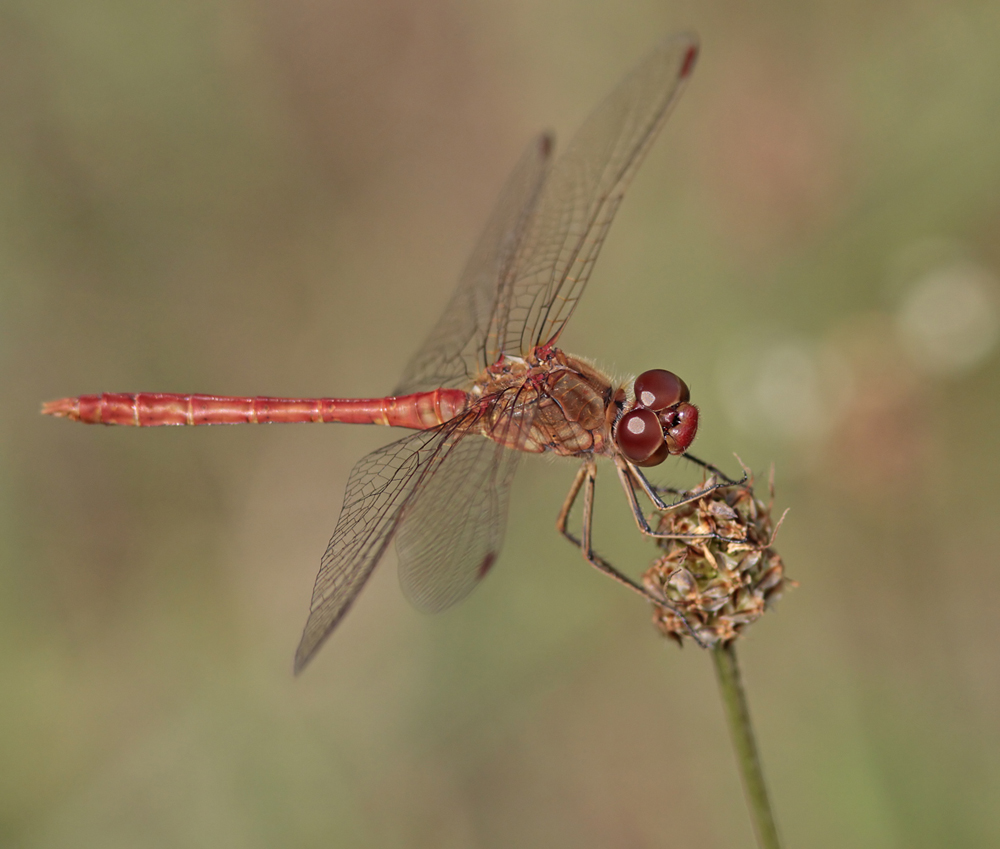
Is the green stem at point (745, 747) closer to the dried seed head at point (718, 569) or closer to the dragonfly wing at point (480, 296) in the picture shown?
the dried seed head at point (718, 569)

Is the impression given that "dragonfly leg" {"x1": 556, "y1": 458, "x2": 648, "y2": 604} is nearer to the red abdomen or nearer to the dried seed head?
the dried seed head

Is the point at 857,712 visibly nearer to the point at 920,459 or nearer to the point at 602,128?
the point at 920,459

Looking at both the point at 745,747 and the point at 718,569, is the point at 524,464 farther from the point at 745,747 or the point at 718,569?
the point at 745,747

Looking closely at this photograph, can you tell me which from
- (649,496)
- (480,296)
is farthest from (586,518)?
(480,296)

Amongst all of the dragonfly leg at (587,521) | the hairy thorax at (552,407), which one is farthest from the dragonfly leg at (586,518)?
the hairy thorax at (552,407)

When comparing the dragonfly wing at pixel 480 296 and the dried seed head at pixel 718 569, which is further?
the dragonfly wing at pixel 480 296

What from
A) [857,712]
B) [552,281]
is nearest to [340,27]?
[552,281]
